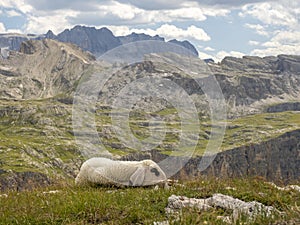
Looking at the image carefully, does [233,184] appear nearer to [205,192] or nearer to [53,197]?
[205,192]

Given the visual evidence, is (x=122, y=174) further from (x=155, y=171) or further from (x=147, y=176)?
(x=155, y=171)

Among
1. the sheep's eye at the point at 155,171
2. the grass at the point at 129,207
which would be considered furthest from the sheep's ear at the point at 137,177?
the grass at the point at 129,207

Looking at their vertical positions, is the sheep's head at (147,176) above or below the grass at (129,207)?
below

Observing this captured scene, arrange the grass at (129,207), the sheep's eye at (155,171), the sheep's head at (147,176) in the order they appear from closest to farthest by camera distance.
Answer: the grass at (129,207), the sheep's head at (147,176), the sheep's eye at (155,171)

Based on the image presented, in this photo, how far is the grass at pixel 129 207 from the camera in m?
7.87

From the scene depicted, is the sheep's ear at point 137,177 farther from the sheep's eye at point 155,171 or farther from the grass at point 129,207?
the grass at point 129,207

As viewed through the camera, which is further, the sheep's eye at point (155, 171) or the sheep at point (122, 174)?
the sheep's eye at point (155, 171)

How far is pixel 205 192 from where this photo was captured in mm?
11891

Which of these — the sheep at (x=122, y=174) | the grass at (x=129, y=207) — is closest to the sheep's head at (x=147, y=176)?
the sheep at (x=122, y=174)

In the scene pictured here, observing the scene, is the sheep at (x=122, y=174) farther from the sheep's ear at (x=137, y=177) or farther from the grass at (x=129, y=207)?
the grass at (x=129, y=207)

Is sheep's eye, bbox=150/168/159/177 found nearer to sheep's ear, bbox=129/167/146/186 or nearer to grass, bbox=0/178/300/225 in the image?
sheep's ear, bbox=129/167/146/186

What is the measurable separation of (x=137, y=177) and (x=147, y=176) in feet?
1.23

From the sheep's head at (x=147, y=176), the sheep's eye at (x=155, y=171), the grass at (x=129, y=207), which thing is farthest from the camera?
the sheep's eye at (x=155, y=171)

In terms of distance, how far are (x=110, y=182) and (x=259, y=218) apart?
29.6 ft
